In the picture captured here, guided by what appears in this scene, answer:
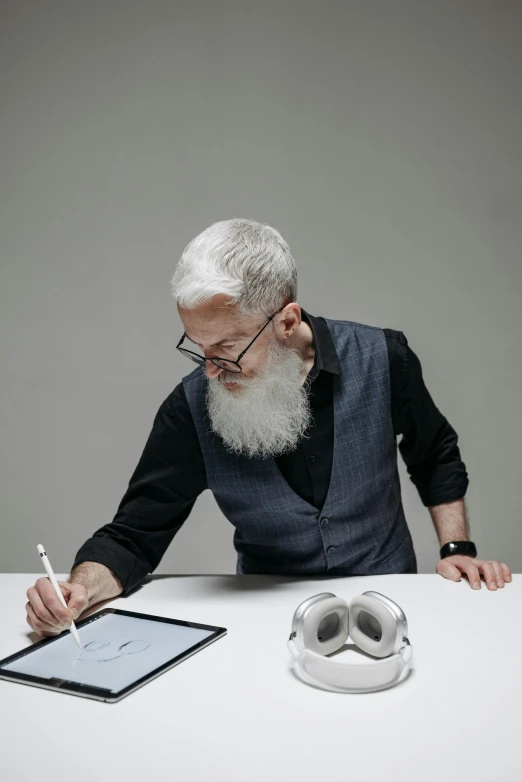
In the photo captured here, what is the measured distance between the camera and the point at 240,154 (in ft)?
10.0

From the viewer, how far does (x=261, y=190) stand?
10.0 feet

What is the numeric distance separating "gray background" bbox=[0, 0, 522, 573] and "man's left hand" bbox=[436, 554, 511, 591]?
4.63 feet

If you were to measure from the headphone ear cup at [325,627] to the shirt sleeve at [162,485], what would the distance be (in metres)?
0.63

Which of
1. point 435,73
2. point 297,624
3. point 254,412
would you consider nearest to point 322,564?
point 254,412

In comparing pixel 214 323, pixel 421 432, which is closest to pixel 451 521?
pixel 421 432

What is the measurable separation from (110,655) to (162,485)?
0.58 meters

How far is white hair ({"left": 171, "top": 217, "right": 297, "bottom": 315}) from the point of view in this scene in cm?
157

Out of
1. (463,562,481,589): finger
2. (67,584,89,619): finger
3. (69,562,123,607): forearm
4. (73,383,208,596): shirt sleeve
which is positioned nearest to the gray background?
(73,383,208,596): shirt sleeve

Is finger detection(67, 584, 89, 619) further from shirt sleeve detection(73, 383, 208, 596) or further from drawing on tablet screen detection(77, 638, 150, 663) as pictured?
shirt sleeve detection(73, 383, 208, 596)

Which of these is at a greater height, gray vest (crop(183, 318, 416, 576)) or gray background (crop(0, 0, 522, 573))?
gray background (crop(0, 0, 522, 573))

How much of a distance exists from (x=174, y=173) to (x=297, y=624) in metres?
2.28

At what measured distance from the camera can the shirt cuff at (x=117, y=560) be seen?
65.0 inches

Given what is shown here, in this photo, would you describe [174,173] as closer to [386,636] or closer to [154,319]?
[154,319]

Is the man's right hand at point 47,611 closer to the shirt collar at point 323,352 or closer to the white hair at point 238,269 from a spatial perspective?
the white hair at point 238,269
